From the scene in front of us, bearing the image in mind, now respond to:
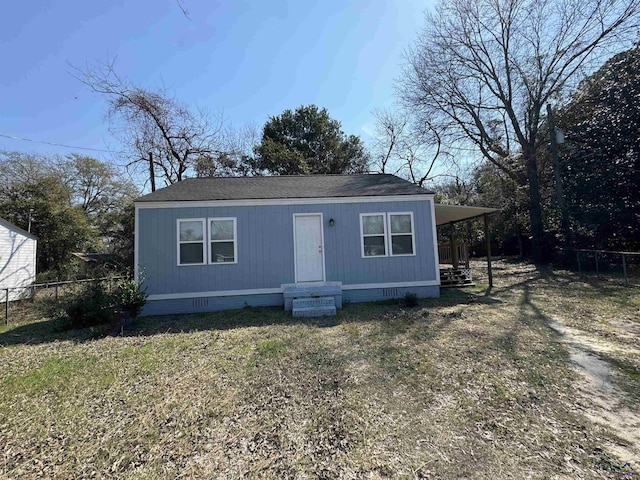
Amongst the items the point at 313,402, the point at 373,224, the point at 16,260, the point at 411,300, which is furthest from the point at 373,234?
the point at 16,260

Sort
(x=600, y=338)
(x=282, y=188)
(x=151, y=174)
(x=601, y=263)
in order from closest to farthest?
1. (x=600, y=338)
2. (x=282, y=188)
3. (x=601, y=263)
4. (x=151, y=174)

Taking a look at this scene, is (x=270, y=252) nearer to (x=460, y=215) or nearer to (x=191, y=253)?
(x=191, y=253)

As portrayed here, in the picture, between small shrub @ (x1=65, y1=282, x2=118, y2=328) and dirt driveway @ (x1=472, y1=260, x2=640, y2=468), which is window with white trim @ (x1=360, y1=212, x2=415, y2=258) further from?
small shrub @ (x1=65, y1=282, x2=118, y2=328)

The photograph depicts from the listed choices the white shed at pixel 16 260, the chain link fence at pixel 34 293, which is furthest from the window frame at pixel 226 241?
the white shed at pixel 16 260

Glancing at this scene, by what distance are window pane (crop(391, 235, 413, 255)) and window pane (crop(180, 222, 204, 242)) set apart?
4.98 m

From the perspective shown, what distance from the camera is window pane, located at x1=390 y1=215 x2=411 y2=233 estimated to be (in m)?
8.21

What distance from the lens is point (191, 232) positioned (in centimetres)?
769

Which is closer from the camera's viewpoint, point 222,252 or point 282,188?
point 222,252

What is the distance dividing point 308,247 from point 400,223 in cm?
Answer: 258

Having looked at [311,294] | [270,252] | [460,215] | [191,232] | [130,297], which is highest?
[460,215]

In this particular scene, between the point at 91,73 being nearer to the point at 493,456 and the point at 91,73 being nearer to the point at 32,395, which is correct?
the point at 32,395

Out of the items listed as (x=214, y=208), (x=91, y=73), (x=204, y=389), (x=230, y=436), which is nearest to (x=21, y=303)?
(x=214, y=208)

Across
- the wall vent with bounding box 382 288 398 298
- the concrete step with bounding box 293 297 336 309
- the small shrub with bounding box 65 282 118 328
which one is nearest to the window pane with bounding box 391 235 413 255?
the wall vent with bounding box 382 288 398 298

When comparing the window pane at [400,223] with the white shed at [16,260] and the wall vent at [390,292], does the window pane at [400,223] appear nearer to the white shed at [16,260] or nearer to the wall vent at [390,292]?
the wall vent at [390,292]
